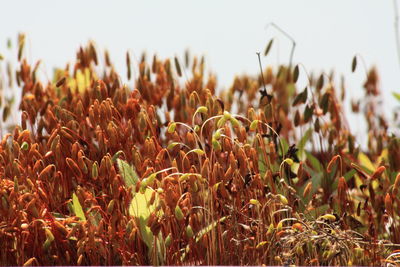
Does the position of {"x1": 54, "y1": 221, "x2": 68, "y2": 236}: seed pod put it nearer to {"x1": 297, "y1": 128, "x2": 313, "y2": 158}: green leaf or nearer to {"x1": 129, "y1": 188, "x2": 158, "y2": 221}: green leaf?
{"x1": 129, "y1": 188, "x2": 158, "y2": 221}: green leaf

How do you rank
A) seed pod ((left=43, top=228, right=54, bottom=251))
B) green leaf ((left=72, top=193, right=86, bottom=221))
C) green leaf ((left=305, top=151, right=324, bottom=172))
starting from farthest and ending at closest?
green leaf ((left=305, top=151, right=324, bottom=172))
green leaf ((left=72, top=193, right=86, bottom=221))
seed pod ((left=43, top=228, right=54, bottom=251))

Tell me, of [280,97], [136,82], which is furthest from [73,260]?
[280,97]

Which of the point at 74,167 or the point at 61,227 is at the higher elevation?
the point at 74,167

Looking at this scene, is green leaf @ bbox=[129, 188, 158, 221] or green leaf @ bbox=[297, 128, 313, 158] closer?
green leaf @ bbox=[129, 188, 158, 221]

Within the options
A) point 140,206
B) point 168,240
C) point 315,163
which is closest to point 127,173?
point 140,206

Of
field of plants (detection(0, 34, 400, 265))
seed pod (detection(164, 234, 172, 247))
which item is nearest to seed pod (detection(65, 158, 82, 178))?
field of plants (detection(0, 34, 400, 265))

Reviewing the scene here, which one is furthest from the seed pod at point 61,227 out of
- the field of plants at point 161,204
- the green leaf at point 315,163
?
the green leaf at point 315,163

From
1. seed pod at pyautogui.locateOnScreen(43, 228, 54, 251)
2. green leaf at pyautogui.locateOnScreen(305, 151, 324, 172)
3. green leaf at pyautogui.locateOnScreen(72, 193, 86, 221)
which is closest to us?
seed pod at pyautogui.locateOnScreen(43, 228, 54, 251)

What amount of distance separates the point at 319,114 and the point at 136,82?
542 mm

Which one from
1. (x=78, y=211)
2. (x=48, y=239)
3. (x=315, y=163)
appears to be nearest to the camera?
(x=48, y=239)

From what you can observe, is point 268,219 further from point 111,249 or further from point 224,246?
point 111,249

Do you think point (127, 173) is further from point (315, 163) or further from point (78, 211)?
point (315, 163)

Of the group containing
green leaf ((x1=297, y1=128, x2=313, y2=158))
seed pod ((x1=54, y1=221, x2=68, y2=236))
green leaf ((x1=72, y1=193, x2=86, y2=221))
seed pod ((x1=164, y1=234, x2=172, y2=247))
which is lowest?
seed pod ((x1=164, y1=234, x2=172, y2=247))

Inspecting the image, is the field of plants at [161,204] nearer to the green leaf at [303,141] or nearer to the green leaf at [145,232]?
the green leaf at [145,232]
